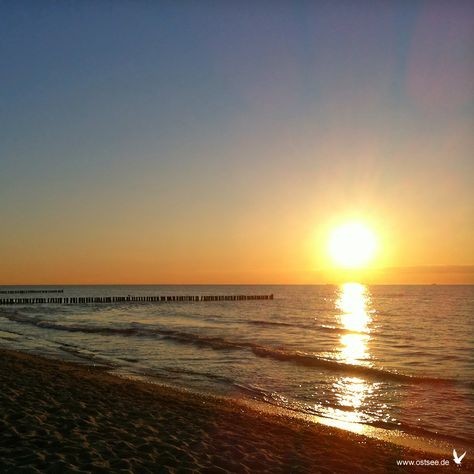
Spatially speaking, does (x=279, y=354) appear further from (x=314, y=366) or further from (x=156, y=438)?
(x=156, y=438)

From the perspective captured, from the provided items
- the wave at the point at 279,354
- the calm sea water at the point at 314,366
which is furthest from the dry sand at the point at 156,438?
the wave at the point at 279,354

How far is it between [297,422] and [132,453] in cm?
510

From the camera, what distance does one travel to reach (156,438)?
8062mm

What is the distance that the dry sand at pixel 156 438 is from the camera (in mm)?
6617

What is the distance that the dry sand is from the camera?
6.62 meters

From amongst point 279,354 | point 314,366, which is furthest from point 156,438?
point 279,354

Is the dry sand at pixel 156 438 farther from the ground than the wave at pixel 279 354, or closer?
farther from the ground

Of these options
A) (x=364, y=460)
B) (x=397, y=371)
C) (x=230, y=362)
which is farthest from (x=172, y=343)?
(x=364, y=460)

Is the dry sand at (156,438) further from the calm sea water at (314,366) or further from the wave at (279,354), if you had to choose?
the wave at (279,354)

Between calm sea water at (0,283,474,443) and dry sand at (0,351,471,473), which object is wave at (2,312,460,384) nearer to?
calm sea water at (0,283,474,443)

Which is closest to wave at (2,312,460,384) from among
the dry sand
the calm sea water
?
the calm sea water

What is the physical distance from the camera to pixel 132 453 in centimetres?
701

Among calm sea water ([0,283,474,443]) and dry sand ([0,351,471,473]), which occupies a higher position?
dry sand ([0,351,471,473])

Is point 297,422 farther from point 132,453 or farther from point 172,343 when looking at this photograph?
point 172,343
